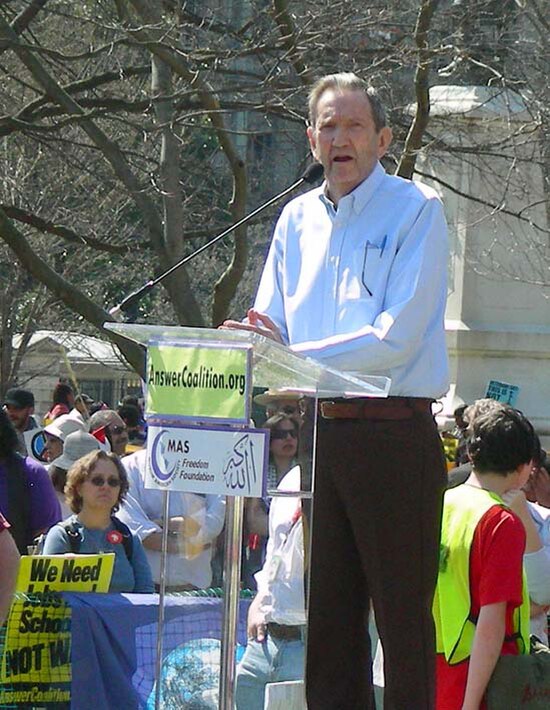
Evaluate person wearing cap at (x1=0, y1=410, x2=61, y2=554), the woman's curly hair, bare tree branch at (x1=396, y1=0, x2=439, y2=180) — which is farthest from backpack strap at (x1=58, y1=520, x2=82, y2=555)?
bare tree branch at (x1=396, y1=0, x2=439, y2=180)

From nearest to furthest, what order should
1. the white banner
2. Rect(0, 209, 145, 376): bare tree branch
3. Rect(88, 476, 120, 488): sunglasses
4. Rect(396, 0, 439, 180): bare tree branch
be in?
the white banner, Rect(88, 476, 120, 488): sunglasses, Rect(396, 0, 439, 180): bare tree branch, Rect(0, 209, 145, 376): bare tree branch

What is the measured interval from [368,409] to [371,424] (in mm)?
40

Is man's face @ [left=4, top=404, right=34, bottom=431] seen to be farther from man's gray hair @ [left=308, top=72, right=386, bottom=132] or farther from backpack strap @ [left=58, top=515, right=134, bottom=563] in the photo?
man's gray hair @ [left=308, top=72, right=386, bottom=132]

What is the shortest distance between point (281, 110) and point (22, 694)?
18.8 feet

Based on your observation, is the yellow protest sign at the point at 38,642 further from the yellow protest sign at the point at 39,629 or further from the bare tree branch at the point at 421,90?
the bare tree branch at the point at 421,90

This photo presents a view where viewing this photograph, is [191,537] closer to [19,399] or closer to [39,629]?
[39,629]

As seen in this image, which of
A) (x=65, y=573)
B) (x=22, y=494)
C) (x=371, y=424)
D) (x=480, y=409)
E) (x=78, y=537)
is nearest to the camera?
(x=371, y=424)

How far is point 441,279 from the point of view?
13.4 ft

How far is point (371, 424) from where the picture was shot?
4.05 meters

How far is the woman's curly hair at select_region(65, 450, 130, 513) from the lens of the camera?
25.4 ft

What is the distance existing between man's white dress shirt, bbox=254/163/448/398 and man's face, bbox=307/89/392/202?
0.04m

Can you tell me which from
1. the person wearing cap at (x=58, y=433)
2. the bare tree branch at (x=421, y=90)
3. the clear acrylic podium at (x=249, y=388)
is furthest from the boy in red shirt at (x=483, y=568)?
the person wearing cap at (x=58, y=433)

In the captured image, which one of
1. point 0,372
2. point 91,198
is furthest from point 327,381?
point 0,372

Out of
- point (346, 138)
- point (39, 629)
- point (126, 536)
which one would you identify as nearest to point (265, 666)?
point (346, 138)
